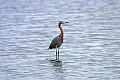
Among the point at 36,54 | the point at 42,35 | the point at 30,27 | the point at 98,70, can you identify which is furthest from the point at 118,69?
the point at 30,27

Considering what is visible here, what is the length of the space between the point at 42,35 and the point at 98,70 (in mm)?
7728

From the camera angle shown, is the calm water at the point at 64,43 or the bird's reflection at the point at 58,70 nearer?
the bird's reflection at the point at 58,70

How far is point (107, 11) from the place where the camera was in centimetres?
3366

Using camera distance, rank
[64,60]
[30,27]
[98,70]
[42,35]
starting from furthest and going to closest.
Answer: [30,27] → [42,35] → [64,60] → [98,70]

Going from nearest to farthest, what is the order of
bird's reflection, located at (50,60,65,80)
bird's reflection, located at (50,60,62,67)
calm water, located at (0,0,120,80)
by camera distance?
bird's reflection, located at (50,60,65,80) < calm water, located at (0,0,120,80) < bird's reflection, located at (50,60,62,67)

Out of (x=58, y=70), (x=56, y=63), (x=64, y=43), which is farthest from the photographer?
(x=64, y=43)

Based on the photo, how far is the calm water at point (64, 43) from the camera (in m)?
17.6

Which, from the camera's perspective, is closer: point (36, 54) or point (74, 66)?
point (74, 66)

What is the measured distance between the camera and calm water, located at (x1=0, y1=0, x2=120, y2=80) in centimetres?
1764

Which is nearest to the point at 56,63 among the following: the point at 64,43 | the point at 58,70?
the point at 58,70

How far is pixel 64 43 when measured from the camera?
899 inches

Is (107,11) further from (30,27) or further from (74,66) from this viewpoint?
(74,66)

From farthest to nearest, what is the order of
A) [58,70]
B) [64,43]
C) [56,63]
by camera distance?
1. [64,43]
2. [56,63]
3. [58,70]

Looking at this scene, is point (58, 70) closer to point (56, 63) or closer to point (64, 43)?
point (56, 63)
